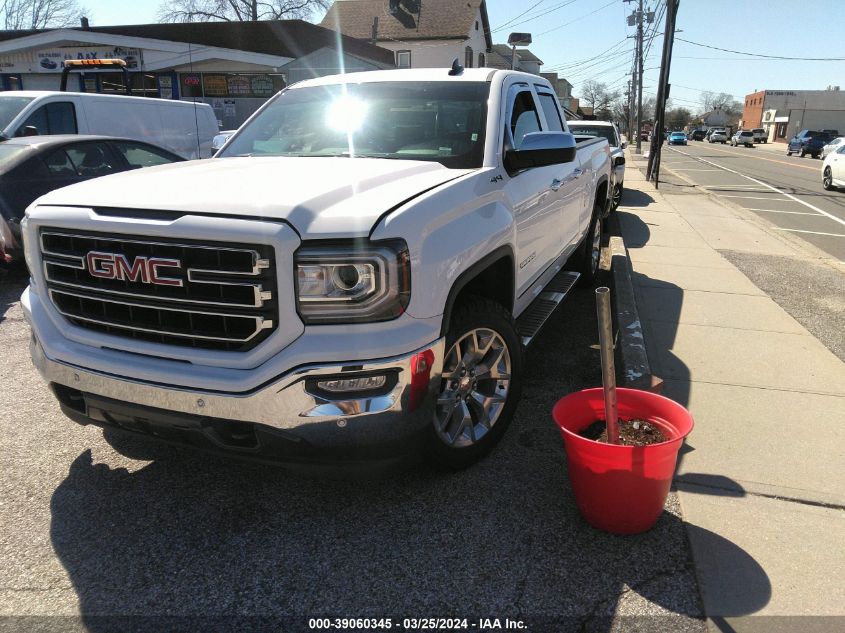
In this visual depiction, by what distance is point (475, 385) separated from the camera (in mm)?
3268

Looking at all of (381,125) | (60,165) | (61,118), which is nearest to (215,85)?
(61,118)

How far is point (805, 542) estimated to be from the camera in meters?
2.83

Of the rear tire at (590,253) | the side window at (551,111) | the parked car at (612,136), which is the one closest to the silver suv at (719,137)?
the parked car at (612,136)

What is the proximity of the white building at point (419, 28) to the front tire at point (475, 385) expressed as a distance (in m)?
35.3

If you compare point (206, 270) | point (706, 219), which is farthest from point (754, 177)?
point (206, 270)

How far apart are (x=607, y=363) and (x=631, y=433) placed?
536 millimetres

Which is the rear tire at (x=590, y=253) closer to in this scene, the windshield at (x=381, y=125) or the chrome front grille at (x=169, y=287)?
the windshield at (x=381, y=125)

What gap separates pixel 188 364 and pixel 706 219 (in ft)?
40.5

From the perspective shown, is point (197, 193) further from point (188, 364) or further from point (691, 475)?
point (691, 475)

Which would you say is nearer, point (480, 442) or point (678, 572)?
point (678, 572)

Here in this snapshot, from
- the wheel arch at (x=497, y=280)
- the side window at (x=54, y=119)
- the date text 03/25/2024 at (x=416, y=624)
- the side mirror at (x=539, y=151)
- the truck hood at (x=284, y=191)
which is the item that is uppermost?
the side window at (x=54, y=119)

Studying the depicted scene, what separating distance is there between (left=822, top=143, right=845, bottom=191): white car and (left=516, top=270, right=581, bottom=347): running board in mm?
17416

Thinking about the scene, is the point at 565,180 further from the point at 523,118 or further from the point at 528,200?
the point at 528,200

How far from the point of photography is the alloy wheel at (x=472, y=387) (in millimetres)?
2984
